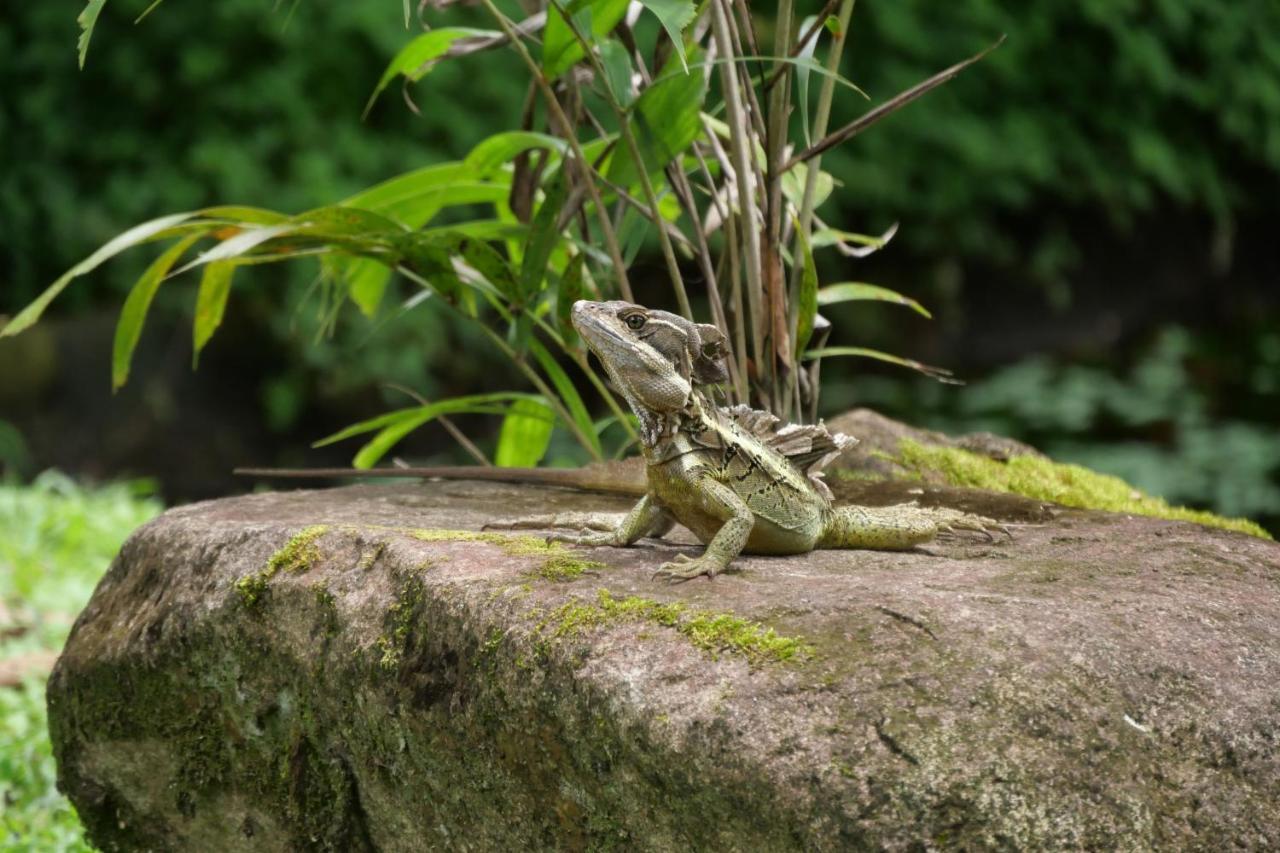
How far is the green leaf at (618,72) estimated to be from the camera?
10.4ft

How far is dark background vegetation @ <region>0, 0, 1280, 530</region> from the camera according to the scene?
894cm

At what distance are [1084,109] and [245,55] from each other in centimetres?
770

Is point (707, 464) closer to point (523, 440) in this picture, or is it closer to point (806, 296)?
point (806, 296)

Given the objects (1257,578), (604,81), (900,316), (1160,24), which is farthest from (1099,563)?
(1160,24)

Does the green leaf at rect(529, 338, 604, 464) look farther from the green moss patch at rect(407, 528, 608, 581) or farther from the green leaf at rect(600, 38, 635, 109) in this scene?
the green moss patch at rect(407, 528, 608, 581)

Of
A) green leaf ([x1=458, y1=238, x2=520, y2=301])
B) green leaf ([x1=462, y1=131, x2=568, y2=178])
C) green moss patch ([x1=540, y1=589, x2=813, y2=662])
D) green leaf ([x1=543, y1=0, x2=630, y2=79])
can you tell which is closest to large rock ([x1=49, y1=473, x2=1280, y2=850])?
green moss patch ([x1=540, y1=589, x2=813, y2=662])

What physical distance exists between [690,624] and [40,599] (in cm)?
378

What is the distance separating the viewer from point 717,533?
2559 mm

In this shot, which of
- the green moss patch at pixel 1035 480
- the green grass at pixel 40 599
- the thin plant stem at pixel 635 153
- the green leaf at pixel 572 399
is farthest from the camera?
the green leaf at pixel 572 399

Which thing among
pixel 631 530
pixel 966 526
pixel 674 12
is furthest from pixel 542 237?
pixel 966 526

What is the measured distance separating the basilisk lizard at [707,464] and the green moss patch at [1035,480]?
3.26 feet

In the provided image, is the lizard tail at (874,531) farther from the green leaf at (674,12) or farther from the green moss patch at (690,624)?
the green leaf at (674,12)

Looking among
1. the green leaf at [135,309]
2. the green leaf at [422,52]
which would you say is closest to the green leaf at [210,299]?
the green leaf at [135,309]

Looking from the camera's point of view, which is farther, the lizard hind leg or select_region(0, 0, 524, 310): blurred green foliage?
select_region(0, 0, 524, 310): blurred green foliage
